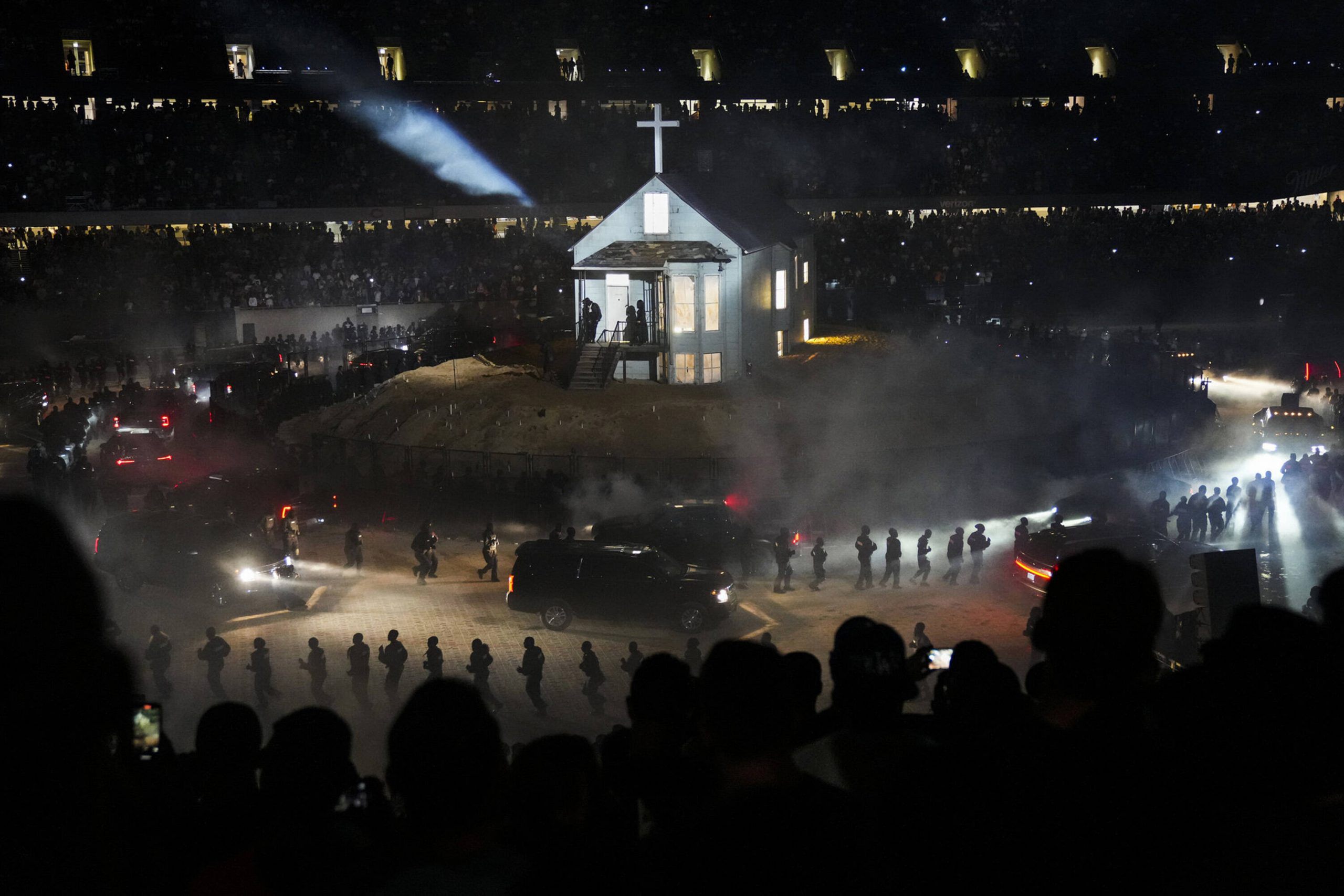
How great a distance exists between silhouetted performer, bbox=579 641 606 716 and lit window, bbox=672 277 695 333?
17.4 m

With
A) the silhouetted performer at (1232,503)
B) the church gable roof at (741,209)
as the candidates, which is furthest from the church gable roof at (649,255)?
the silhouetted performer at (1232,503)

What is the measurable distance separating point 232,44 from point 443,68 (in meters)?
9.87

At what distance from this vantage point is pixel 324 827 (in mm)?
3961

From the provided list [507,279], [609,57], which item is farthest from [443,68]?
[507,279]

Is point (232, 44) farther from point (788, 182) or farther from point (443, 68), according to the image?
point (788, 182)

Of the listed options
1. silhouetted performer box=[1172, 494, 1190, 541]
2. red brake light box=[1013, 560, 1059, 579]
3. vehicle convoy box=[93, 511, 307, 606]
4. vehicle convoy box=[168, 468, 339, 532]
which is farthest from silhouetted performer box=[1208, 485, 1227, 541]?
vehicle convoy box=[168, 468, 339, 532]

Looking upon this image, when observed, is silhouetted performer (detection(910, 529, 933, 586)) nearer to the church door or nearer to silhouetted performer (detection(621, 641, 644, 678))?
silhouetted performer (detection(621, 641, 644, 678))

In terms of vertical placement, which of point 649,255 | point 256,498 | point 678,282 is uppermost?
point 649,255

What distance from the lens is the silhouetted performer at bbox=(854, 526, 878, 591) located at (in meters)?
21.2

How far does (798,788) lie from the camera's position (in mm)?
3439

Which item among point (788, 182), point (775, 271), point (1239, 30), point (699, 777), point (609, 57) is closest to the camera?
point (699, 777)

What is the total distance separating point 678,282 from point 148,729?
27.2 meters

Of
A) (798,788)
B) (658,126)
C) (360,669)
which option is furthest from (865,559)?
(798,788)

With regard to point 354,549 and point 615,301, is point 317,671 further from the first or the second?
point 615,301
